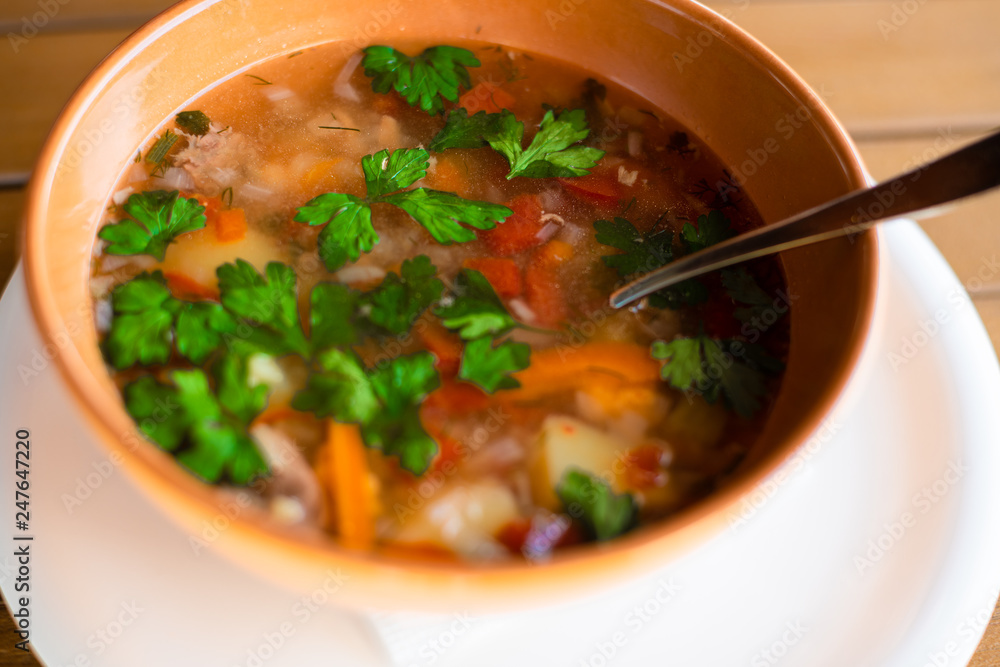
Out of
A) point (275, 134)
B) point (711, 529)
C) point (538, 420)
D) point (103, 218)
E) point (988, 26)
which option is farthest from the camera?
point (988, 26)

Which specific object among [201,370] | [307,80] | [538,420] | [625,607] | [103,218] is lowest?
[625,607]

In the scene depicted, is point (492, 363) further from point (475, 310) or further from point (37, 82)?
point (37, 82)

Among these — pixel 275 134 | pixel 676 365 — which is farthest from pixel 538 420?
pixel 275 134

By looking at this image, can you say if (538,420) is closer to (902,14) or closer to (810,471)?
(810,471)

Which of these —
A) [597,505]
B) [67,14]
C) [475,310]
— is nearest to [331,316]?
[475,310]

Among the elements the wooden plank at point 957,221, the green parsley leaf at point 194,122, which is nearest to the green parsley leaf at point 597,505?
the green parsley leaf at point 194,122

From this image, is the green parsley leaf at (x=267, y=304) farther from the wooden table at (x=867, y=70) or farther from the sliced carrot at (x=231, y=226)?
the wooden table at (x=867, y=70)
